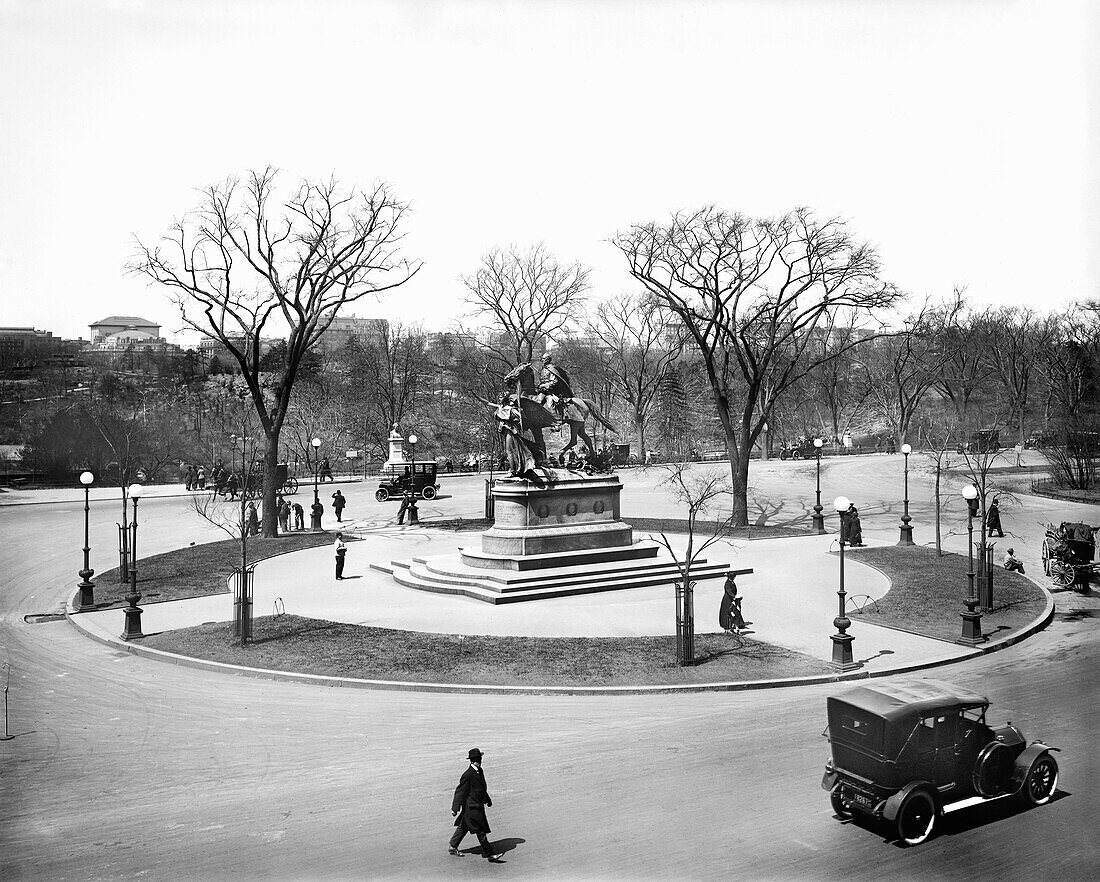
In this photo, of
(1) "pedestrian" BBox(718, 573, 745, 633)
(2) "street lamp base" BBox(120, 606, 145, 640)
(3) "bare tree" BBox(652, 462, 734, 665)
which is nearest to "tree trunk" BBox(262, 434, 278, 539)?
(2) "street lamp base" BBox(120, 606, 145, 640)

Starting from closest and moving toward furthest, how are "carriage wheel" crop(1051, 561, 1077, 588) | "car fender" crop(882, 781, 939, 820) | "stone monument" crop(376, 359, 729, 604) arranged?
1. "car fender" crop(882, 781, 939, 820)
2. "stone monument" crop(376, 359, 729, 604)
3. "carriage wheel" crop(1051, 561, 1077, 588)

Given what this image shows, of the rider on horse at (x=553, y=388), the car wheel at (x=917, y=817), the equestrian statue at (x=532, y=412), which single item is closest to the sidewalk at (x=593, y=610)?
the equestrian statue at (x=532, y=412)

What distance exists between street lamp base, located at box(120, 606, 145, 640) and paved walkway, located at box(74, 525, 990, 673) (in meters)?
0.26

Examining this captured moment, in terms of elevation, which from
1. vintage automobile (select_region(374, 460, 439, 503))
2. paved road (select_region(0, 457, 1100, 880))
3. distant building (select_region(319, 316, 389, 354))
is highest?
distant building (select_region(319, 316, 389, 354))

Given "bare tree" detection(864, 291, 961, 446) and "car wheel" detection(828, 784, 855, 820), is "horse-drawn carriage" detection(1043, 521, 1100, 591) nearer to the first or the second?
"car wheel" detection(828, 784, 855, 820)

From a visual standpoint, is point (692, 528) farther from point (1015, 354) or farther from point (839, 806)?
point (1015, 354)

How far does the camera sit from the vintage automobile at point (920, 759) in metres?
9.41

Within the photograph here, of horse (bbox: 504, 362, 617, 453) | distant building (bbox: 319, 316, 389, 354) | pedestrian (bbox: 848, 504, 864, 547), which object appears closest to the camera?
horse (bbox: 504, 362, 617, 453)

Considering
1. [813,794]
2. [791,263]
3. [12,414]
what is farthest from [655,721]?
[12,414]

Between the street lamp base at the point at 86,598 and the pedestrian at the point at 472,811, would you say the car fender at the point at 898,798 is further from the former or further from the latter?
the street lamp base at the point at 86,598

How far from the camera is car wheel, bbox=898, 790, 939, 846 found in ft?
30.3

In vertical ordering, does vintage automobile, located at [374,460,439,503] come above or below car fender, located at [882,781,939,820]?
above

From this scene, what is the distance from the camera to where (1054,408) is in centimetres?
5775

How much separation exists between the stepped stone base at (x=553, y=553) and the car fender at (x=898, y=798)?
13934 mm
